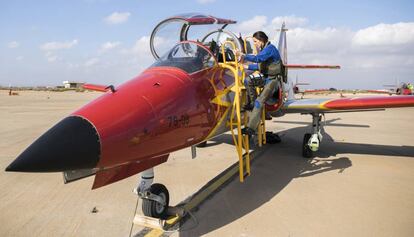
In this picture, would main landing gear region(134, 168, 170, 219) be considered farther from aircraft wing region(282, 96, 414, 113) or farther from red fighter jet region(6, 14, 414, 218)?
aircraft wing region(282, 96, 414, 113)

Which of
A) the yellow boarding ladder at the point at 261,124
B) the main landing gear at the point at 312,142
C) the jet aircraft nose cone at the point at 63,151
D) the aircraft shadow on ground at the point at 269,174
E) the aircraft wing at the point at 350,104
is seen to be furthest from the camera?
the main landing gear at the point at 312,142

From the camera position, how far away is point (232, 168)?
24.1 feet

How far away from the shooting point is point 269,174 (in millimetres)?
6875

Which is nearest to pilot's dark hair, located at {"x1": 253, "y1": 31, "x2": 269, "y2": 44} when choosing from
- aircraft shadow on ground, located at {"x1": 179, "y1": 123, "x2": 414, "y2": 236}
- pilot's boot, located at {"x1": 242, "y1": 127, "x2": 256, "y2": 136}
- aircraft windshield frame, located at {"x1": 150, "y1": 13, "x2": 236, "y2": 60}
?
aircraft windshield frame, located at {"x1": 150, "y1": 13, "x2": 236, "y2": 60}

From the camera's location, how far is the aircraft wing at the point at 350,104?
7.61 metres

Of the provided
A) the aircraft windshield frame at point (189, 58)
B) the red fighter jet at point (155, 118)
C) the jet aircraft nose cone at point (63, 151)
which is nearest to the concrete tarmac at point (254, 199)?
the red fighter jet at point (155, 118)

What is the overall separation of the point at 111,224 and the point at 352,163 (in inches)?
240

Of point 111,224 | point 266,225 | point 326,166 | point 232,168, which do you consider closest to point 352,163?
point 326,166

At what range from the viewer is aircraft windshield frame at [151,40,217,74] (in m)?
4.65

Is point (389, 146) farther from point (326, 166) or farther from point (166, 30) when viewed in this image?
point (166, 30)

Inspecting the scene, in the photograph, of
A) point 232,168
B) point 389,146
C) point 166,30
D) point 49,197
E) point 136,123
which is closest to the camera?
point 136,123

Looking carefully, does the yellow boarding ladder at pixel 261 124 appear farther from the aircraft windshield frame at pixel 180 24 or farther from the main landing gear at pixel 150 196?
the main landing gear at pixel 150 196

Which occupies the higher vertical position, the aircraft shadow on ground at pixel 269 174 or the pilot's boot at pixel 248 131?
the pilot's boot at pixel 248 131

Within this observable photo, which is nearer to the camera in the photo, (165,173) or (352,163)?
(165,173)
